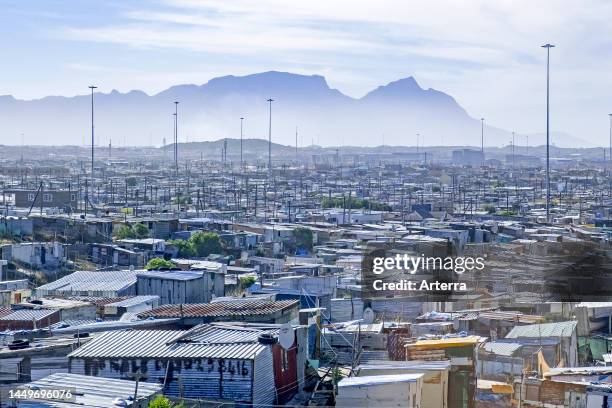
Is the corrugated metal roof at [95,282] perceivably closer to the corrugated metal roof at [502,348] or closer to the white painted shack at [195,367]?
the white painted shack at [195,367]

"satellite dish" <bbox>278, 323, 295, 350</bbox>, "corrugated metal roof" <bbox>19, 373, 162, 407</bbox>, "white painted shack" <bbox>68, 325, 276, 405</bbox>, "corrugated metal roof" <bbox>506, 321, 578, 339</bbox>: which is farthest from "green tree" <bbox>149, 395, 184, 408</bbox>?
"corrugated metal roof" <bbox>506, 321, 578, 339</bbox>

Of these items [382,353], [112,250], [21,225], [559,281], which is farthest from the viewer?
[21,225]

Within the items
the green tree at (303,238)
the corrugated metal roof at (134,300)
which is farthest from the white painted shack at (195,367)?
the green tree at (303,238)

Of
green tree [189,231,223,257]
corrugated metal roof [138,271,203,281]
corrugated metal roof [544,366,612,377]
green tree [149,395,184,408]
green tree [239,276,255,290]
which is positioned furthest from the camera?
green tree [189,231,223,257]

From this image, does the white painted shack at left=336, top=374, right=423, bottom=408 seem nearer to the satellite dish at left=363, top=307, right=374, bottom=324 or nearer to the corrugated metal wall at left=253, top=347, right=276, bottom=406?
the corrugated metal wall at left=253, top=347, right=276, bottom=406

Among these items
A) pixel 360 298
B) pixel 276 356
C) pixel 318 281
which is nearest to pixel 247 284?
pixel 318 281

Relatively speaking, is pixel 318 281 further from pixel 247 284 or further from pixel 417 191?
pixel 417 191
